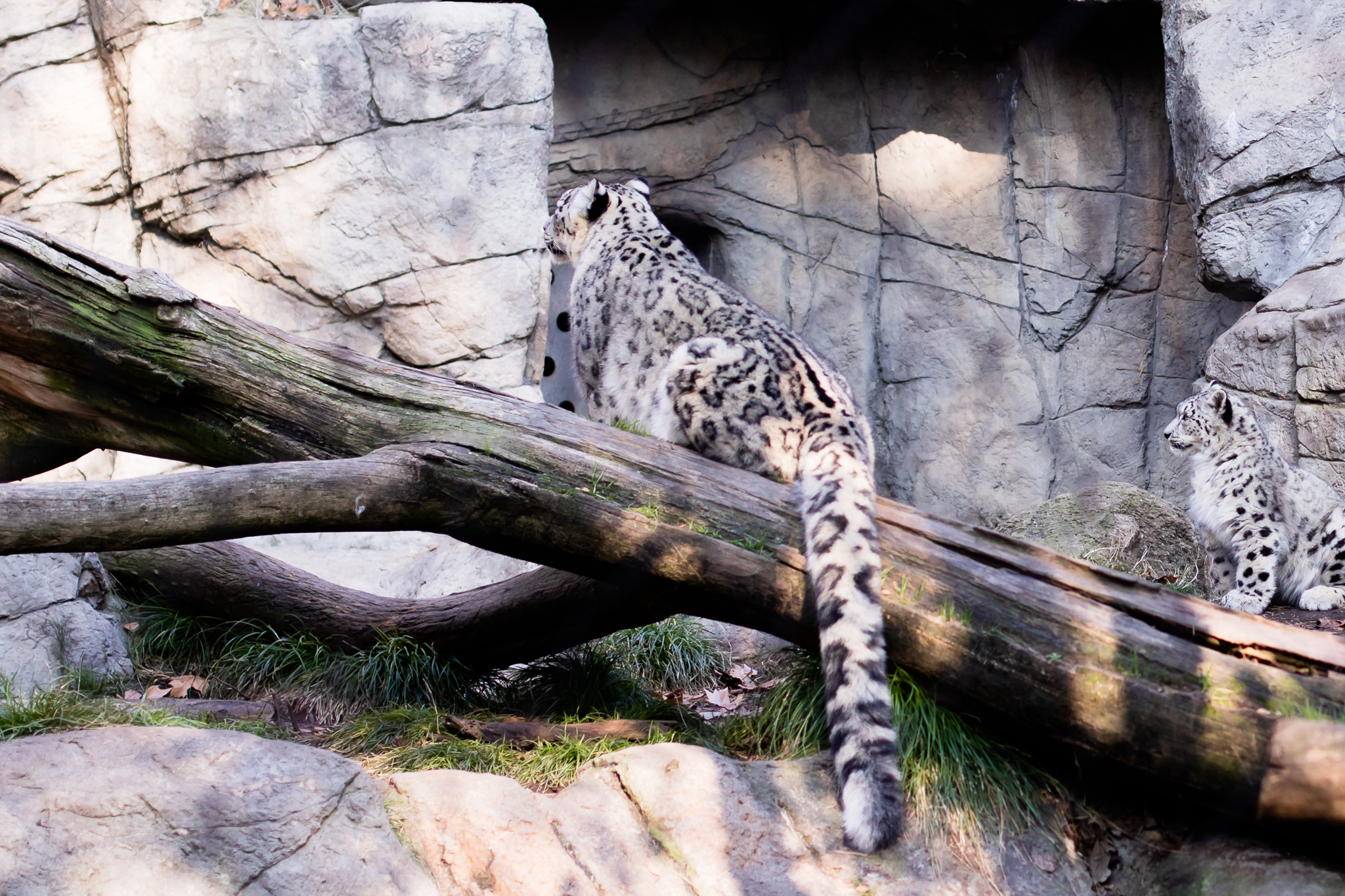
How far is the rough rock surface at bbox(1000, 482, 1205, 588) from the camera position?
23.2 ft

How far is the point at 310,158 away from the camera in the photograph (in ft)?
26.7

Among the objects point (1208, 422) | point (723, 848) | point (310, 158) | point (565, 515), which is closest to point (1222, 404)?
point (1208, 422)

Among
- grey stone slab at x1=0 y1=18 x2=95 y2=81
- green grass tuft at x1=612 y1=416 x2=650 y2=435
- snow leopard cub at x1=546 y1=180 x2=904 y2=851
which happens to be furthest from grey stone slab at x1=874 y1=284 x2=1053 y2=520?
grey stone slab at x1=0 y1=18 x2=95 y2=81

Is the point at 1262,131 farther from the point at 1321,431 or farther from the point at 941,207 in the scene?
the point at 941,207

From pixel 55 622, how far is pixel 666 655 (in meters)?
2.89

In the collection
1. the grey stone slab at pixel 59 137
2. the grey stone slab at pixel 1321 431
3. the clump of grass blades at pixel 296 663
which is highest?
the grey stone slab at pixel 59 137

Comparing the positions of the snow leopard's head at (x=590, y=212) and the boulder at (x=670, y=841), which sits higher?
the snow leopard's head at (x=590, y=212)

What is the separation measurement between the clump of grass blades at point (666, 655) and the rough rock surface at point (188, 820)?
240 centimetres

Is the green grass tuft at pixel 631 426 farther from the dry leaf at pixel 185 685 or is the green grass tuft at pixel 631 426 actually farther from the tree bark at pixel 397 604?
the dry leaf at pixel 185 685

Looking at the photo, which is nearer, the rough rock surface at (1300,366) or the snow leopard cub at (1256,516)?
the snow leopard cub at (1256,516)

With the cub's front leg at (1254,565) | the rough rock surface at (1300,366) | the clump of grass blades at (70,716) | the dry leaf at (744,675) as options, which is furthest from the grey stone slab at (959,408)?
the clump of grass blades at (70,716)

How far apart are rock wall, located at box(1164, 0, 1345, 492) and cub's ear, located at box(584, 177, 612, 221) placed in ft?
15.3

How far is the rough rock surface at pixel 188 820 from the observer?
2854 mm

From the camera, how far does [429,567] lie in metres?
7.61
